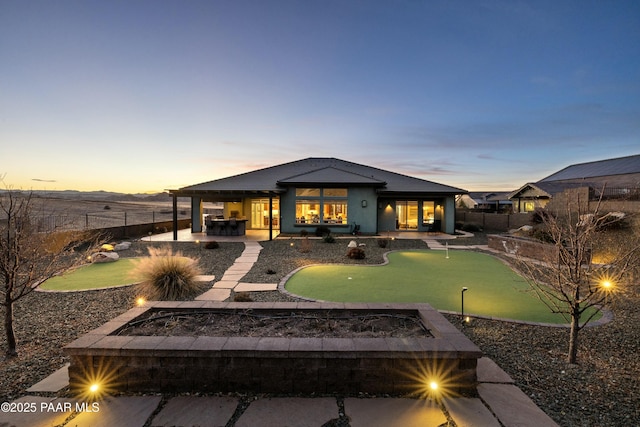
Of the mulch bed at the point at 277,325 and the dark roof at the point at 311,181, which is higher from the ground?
the dark roof at the point at 311,181

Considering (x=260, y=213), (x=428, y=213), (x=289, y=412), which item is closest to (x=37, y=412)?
(x=289, y=412)

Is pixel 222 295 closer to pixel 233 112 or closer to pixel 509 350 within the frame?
pixel 509 350

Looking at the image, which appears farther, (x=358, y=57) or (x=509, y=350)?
(x=358, y=57)

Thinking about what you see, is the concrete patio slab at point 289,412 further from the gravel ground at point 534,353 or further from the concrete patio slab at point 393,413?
the gravel ground at point 534,353

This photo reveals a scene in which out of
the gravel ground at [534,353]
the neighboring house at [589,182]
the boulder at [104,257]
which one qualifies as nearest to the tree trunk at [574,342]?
the gravel ground at [534,353]

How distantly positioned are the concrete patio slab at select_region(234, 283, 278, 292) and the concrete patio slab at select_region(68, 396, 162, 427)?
4438 mm

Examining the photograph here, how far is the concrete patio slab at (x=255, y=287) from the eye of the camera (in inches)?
289

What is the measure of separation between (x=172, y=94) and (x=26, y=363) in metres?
14.7

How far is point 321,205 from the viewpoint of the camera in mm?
18688

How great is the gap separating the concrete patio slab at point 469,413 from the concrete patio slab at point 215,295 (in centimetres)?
526

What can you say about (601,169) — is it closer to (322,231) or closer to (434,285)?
(322,231)

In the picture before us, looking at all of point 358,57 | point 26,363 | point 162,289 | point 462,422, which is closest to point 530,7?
point 358,57

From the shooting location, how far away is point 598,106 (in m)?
18.6

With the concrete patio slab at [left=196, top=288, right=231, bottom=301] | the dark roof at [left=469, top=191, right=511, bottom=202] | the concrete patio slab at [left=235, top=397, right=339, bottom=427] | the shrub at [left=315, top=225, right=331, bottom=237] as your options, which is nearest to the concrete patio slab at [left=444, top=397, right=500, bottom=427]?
the concrete patio slab at [left=235, top=397, right=339, bottom=427]
